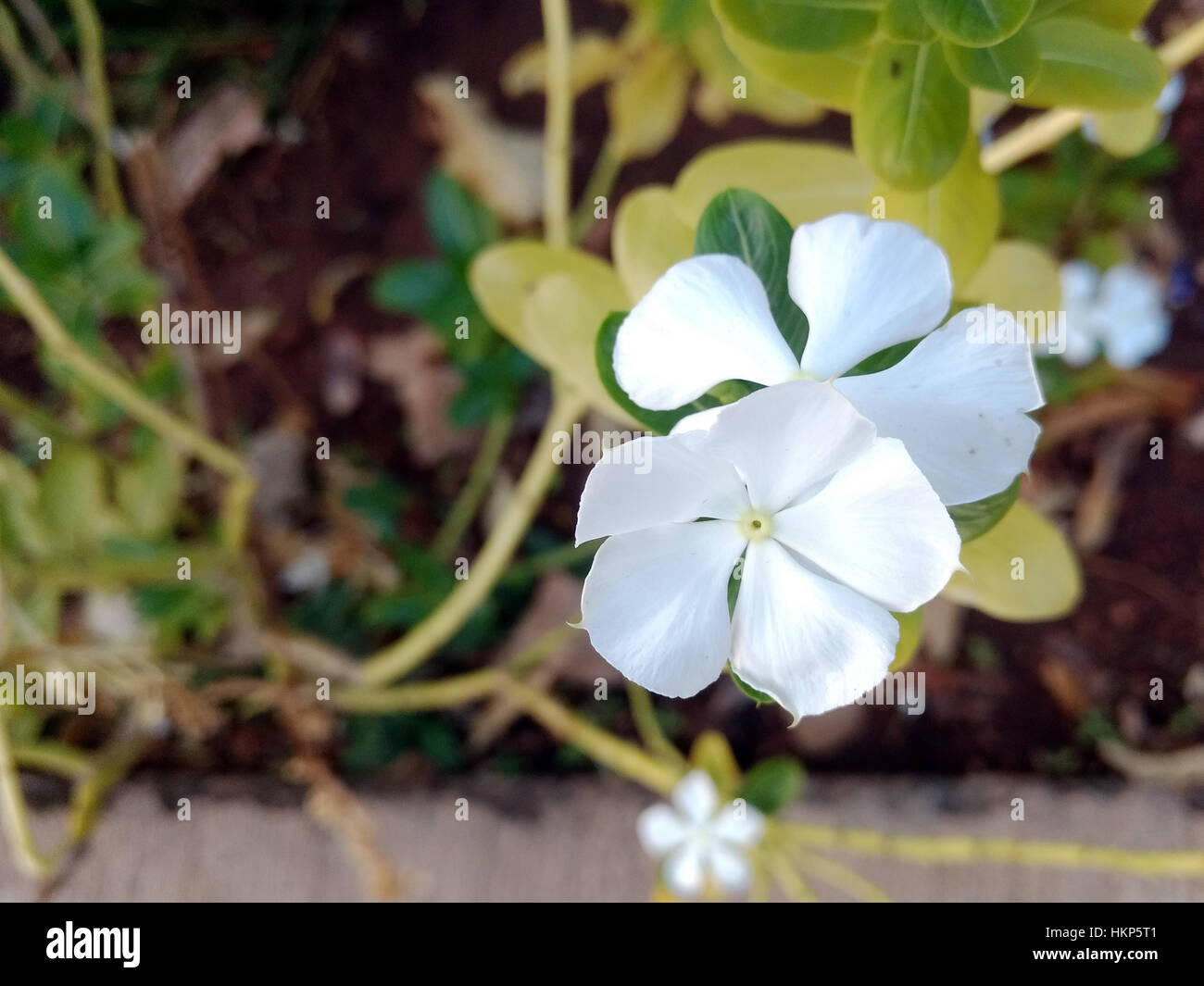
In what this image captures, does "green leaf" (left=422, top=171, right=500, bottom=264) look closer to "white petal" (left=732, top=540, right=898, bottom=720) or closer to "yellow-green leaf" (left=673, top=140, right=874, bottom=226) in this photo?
"yellow-green leaf" (left=673, top=140, right=874, bottom=226)

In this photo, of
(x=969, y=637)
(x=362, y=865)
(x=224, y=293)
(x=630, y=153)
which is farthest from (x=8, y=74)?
(x=969, y=637)

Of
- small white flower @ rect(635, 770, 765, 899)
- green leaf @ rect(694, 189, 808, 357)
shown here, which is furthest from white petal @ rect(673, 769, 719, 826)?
green leaf @ rect(694, 189, 808, 357)

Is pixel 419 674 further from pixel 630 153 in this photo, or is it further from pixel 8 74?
pixel 8 74

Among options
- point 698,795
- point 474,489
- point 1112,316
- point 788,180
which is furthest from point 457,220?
point 1112,316

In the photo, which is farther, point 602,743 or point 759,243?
point 602,743

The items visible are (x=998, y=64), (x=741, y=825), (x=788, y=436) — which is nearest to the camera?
(x=788, y=436)

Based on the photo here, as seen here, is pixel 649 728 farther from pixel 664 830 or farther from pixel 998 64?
pixel 998 64

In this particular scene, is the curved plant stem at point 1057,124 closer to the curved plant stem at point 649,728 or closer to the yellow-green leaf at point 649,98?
the yellow-green leaf at point 649,98
